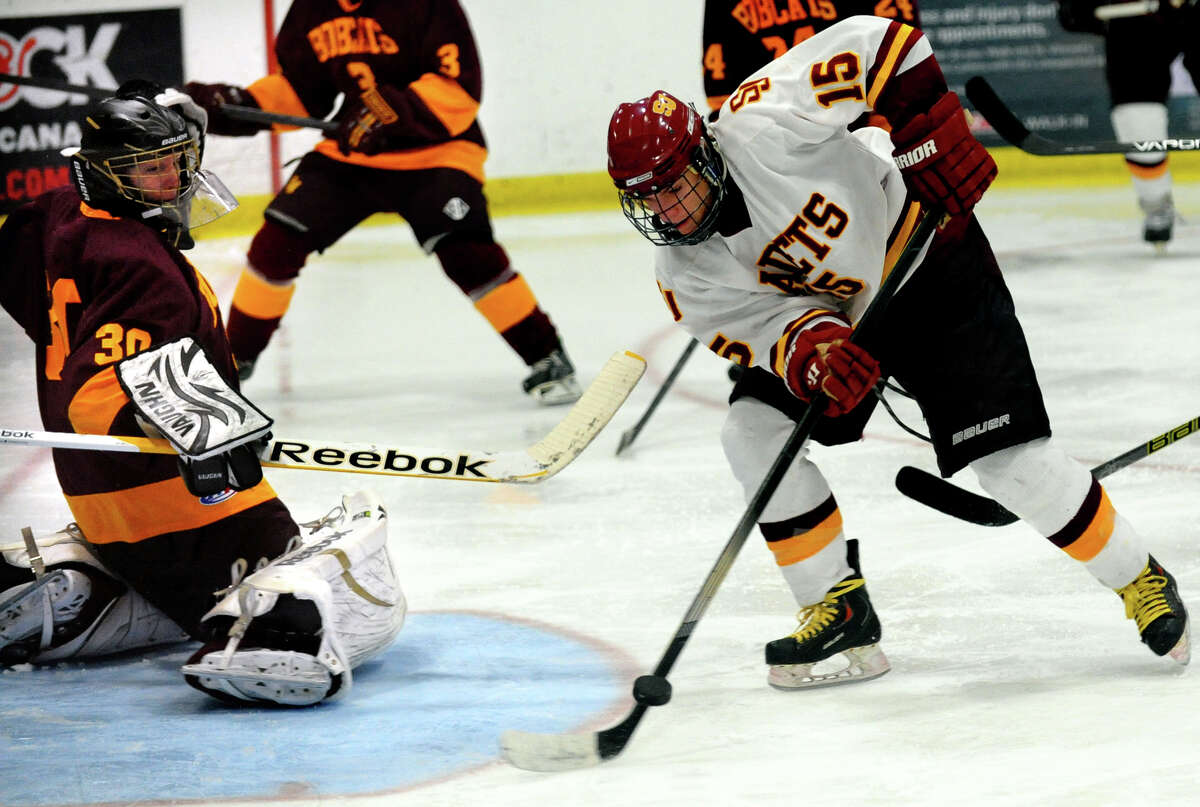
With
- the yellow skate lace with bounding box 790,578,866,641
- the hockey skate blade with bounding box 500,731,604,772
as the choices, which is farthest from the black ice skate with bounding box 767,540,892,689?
the hockey skate blade with bounding box 500,731,604,772

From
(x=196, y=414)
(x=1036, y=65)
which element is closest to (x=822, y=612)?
(x=196, y=414)

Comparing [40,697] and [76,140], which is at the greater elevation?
[40,697]

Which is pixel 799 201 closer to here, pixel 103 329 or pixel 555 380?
pixel 103 329

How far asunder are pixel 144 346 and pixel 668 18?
522cm

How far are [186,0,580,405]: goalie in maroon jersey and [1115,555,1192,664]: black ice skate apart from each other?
218 centimetres

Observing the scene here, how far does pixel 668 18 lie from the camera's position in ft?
23.5

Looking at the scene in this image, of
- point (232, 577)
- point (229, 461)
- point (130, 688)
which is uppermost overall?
point (229, 461)

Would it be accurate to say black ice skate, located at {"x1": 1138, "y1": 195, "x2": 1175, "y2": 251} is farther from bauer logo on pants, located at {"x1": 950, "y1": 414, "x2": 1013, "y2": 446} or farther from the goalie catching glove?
the goalie catching glove

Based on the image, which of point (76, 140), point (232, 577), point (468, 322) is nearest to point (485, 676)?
point (232, 577)

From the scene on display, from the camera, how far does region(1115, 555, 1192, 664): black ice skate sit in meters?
2.30

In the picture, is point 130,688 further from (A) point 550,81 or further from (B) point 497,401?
(A) point 550,81

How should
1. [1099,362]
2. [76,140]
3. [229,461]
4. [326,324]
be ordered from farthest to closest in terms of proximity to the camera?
[76,140] → [326,324] → [1099,362] → [229,461]

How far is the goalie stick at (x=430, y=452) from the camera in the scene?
225 centimetres

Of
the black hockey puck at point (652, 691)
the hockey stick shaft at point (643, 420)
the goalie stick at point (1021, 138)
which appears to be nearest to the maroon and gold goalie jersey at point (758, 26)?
the hockey stick shaft at point (643, 420)
